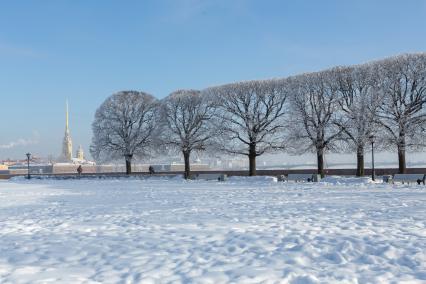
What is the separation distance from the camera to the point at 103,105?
52531mm

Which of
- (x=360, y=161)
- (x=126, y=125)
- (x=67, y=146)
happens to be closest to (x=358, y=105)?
(x=360, y=161)

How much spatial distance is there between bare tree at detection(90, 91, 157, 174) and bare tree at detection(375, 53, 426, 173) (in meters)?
24.6

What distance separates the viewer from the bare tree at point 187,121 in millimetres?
45875

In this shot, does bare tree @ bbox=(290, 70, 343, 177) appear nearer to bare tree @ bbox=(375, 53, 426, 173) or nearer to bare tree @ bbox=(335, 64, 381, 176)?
bare tree @ bbox=(335, 64, 381, 176)

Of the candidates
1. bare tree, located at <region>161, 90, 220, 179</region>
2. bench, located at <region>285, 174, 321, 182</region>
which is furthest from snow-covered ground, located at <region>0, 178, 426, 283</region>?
bare tree, located at <region>161, 90, 220, 179</region>

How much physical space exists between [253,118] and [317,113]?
20.9 feet

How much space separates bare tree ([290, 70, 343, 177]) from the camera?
37.2 m

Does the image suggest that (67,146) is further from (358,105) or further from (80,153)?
(358,105)

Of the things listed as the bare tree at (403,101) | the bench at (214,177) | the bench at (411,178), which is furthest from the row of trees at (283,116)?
the bench at (411,178)

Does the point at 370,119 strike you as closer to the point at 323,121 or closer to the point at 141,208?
the point at 323,121

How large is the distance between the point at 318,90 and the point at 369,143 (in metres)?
6.80

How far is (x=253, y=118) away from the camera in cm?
4206

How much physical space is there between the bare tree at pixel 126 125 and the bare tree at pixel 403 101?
24.6 meters

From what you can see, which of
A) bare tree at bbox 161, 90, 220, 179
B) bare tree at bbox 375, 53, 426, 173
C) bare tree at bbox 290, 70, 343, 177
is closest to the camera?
bare tree at bbox 375, 53, 426, 173
